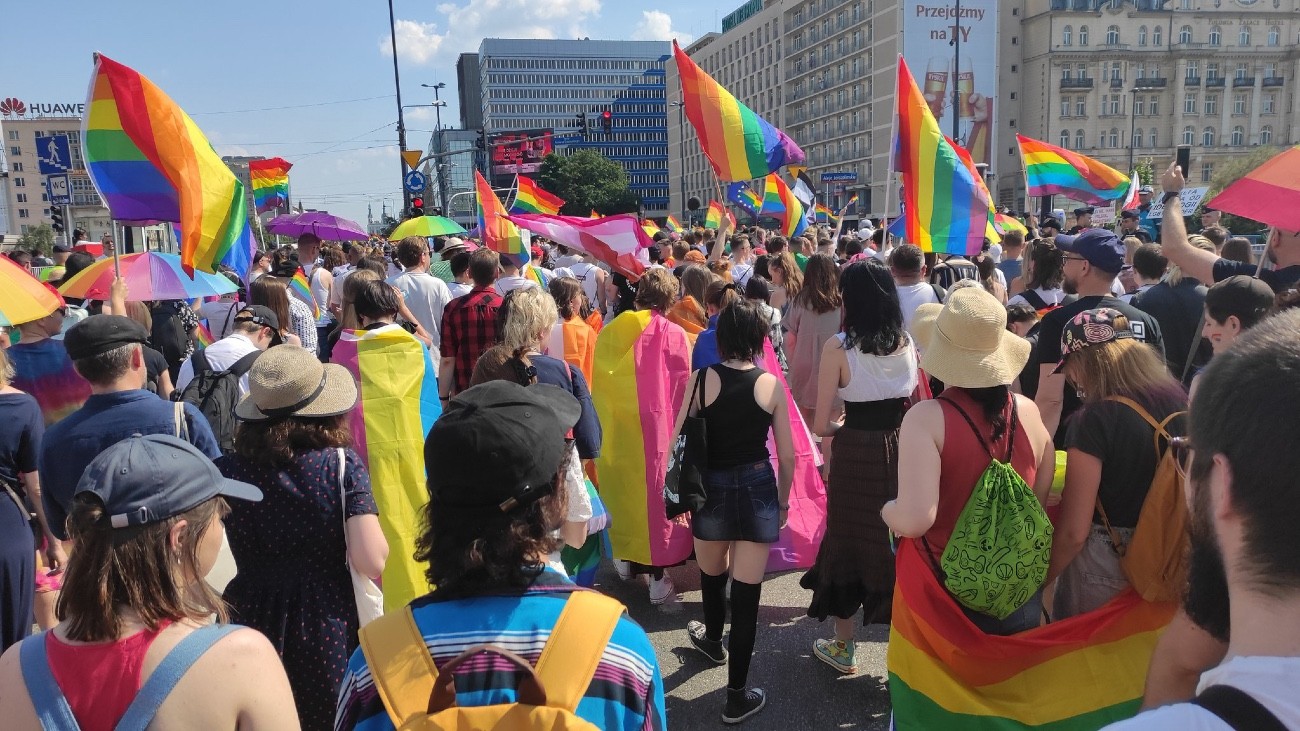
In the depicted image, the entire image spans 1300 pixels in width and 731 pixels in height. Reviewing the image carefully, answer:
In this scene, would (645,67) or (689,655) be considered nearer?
(689,655)

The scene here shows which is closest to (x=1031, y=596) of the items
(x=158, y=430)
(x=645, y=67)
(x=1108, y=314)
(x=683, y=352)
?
(x=1108, y=314)

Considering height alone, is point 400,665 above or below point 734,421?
above

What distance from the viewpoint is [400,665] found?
1448mm

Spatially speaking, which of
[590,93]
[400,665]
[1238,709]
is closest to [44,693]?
→ [400,665]

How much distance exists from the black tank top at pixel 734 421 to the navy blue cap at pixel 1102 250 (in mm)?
1888

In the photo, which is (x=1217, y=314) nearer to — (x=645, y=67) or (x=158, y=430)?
(x=158, y=430)

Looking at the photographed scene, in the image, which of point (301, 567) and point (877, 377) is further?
point (877, 377)

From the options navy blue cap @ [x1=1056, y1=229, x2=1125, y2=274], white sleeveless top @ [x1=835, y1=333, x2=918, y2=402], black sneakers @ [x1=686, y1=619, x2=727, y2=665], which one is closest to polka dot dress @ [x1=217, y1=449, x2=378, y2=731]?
black sneakers @ [x1=686, y1=619, x2=727, y2=665]

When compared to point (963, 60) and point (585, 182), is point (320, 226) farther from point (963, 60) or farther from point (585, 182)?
point (585, 182)

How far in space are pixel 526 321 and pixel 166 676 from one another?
278 cm

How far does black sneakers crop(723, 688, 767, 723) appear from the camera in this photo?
3.69m

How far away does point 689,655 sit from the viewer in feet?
14.4

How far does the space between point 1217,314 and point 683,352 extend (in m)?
2.74

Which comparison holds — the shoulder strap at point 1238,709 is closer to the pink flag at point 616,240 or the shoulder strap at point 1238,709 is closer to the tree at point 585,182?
the pink flag at point 616,240
